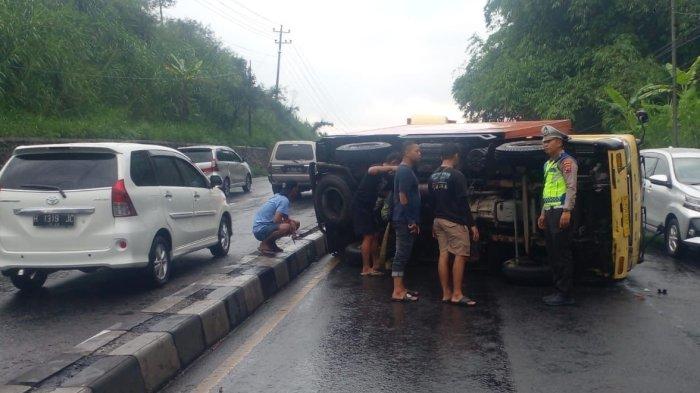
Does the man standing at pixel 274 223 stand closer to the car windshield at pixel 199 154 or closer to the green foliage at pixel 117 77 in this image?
the car windshield at pixel 199 154

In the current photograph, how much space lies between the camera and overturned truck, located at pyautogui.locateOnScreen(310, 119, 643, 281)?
24.7 feet

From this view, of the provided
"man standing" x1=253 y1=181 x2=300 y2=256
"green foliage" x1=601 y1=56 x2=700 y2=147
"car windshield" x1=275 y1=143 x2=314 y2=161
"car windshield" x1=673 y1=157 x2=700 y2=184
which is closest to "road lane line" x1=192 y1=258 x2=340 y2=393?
"man standing" x1=253 y1=181 x2=300 y2=256

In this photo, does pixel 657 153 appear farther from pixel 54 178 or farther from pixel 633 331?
pixel 54 178

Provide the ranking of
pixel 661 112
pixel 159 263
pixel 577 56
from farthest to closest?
pixel 577 56, pixel 661 112, pixel 159 263

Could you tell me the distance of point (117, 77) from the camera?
107ft

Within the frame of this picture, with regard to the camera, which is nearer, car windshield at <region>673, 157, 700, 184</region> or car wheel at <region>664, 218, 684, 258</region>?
car wheel at <region>664, 218, 684, 258</region>

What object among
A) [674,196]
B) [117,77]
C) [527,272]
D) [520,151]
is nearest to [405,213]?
[520,151]

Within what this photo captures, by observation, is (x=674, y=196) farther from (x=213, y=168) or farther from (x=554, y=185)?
(x=213, y=168)

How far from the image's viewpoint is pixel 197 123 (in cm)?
4034

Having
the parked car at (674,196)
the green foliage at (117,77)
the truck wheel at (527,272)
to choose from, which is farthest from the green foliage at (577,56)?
the truck wheel at (527,272)

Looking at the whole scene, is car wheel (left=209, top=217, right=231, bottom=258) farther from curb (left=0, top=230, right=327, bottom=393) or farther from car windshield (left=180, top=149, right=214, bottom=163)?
car windshield (left=180, top=149, right=214, bottom=163)

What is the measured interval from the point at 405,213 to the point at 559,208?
160 cm

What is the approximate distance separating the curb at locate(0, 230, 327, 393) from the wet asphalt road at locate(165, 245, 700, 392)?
0.16 m

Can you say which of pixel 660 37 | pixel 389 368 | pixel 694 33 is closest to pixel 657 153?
pixel 389 368
